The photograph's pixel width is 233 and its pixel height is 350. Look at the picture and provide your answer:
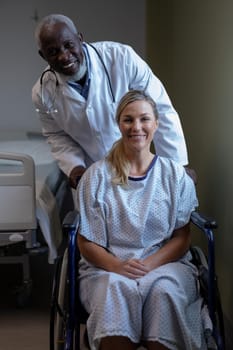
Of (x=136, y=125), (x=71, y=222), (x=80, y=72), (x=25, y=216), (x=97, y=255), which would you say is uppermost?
(x=80, y=72)

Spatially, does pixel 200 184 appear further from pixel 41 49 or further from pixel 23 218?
pixel 41 49

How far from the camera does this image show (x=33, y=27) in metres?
4.04

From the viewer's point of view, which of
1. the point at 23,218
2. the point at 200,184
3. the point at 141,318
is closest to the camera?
the point at 141,318

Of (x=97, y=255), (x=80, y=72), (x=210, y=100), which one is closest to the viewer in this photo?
(x=97, y=255)

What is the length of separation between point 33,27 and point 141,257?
2657 millimetres

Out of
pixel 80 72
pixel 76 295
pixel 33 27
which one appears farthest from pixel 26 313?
pixel 33 27

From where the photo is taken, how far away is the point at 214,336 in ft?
5.62

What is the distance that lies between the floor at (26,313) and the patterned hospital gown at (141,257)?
2.53ft

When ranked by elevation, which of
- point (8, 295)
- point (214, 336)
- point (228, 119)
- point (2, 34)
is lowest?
point (8, 295)

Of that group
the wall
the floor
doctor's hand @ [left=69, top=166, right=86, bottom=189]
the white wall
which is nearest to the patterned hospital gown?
doctor's hand @ [left=69, top=166, right=86, bottom=189]

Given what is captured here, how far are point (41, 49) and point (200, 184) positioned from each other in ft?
3.55

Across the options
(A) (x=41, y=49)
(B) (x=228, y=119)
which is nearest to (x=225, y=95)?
(B) (x=228, y=119)

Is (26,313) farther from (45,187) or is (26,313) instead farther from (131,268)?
(131,268)

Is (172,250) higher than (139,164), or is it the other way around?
(139,164)
